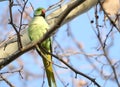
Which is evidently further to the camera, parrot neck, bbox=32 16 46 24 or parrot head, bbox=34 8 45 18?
parrot head, bbox=34 8 45 18

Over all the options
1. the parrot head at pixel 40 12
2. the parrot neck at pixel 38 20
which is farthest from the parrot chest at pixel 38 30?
the parrot head at pixel 40 12

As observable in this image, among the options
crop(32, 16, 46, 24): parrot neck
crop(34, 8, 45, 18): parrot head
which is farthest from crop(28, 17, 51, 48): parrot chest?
crop(34, 8, 45, 18): parrot head

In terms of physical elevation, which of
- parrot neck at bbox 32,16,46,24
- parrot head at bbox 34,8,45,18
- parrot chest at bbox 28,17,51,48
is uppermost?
parrot head at bbox 34,8,45,18

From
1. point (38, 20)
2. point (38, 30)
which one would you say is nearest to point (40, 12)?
point (38, 20)

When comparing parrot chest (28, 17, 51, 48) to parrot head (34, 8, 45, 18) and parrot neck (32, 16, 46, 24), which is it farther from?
parrot head (34, 8, 45, 18)

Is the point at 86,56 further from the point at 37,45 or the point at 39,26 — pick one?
the point at 37,45

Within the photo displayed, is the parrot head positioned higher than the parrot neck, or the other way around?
the parrot head

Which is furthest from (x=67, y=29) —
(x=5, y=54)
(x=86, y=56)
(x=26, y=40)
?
(x=5, y=54)

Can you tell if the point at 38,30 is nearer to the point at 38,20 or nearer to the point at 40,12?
the point at 38,20

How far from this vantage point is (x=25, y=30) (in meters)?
2.26

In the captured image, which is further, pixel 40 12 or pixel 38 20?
pixel 40 12

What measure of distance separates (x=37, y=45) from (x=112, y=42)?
3.73 ft

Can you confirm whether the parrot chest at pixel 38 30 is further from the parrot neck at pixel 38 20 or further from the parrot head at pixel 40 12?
the parrot head at pixel 40 12

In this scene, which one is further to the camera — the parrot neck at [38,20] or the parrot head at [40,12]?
the parrot head at [40,12]
